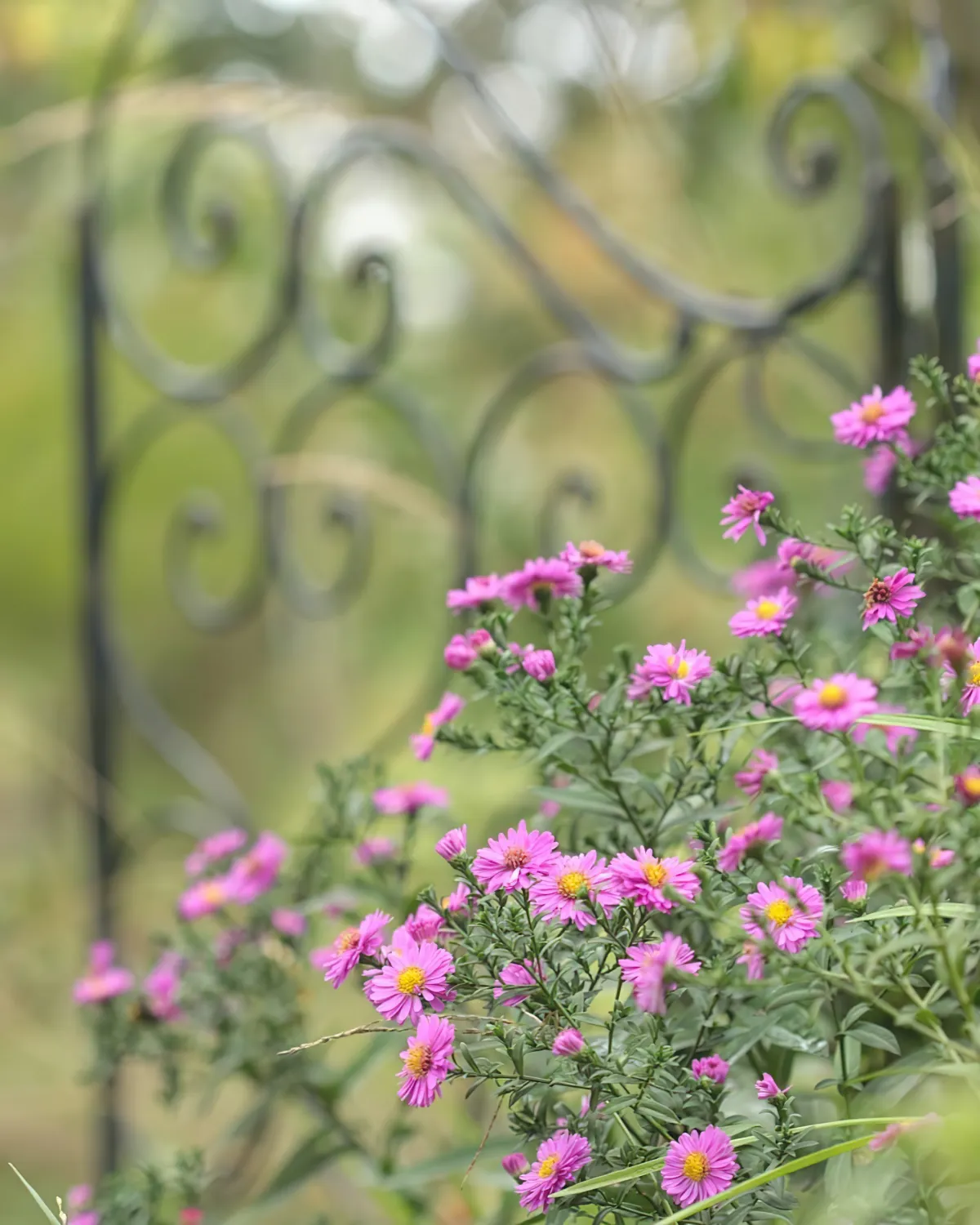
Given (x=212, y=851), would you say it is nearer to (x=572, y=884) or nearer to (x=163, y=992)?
(x=163, y=992)

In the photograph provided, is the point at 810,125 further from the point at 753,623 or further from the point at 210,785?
the point at 753,623

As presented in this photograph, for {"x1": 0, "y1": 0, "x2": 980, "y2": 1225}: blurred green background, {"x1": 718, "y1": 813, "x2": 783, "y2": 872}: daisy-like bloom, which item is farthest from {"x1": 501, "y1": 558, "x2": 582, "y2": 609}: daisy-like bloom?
{"x1": 0, "y1": 0, "x2": 980, "y2": 1225}: blurred green background

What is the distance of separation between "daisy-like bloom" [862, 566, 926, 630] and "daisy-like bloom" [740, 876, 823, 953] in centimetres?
9

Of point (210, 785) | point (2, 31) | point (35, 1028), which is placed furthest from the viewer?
Result: point (35, 1028)

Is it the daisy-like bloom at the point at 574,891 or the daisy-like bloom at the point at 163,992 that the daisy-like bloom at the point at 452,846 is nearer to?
the daisy-like bloom at the point at 574,891

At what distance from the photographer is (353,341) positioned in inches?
82.5

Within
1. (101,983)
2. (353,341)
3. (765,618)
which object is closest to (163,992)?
(101,983)

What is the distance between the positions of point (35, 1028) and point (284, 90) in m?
1.35

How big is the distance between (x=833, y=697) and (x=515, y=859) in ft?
0.38

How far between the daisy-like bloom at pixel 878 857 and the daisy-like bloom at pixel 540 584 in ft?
0.68

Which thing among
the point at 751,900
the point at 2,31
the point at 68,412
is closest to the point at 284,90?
the point at 2,31

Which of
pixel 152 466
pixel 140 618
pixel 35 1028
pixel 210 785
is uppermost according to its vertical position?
pixel 152 466

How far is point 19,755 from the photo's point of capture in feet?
6.31

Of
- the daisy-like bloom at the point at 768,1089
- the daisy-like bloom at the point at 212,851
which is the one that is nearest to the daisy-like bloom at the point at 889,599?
the daisy-like bloom at the point at 768,1089
